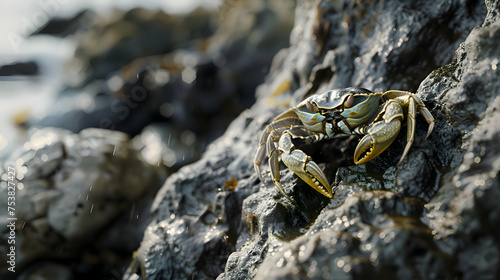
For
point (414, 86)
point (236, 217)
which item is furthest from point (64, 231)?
point (414, 86)

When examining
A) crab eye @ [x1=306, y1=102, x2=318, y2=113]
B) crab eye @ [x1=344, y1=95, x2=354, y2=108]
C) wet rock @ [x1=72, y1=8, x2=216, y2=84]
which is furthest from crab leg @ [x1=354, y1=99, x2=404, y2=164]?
wet rock @ [x1=72, y1=8, x2=216, y2=84]

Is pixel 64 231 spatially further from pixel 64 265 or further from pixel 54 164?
pixel 54 164

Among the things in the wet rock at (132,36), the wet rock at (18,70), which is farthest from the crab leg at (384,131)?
the wet rock at (18,70)

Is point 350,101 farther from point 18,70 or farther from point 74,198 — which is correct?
point 18,70

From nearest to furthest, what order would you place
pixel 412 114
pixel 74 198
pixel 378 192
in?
pixel 378 192 < pixel 412 114 < pixel 74 198

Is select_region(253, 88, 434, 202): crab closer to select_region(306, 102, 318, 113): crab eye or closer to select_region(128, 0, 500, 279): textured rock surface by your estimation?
select_region(306, 102, 318, 113): crab eye

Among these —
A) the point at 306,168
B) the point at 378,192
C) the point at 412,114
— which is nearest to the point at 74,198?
the point at 306,168

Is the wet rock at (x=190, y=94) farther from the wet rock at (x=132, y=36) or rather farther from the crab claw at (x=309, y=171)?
the crab claw at (x=309, y=171)

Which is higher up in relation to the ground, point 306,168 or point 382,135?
point 382,135
